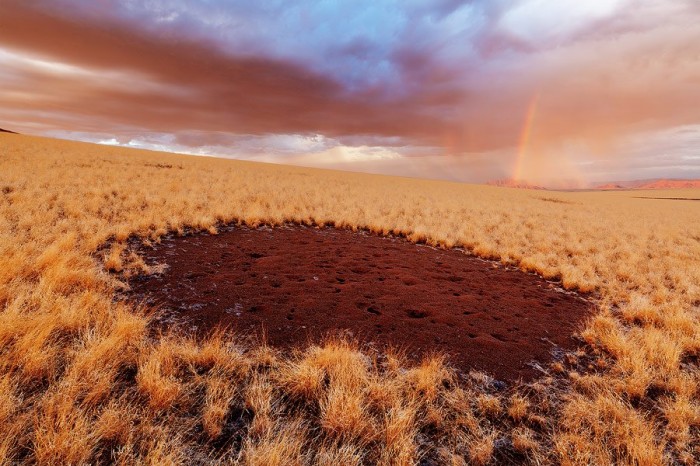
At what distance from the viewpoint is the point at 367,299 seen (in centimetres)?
696

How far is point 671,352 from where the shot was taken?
5.09m

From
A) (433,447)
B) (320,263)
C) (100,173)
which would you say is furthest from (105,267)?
(100,173)

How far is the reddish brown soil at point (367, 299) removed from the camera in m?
5.39

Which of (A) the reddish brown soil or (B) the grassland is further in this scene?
(A) the reddish brown soil

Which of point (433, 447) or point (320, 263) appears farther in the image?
point (320, 263)

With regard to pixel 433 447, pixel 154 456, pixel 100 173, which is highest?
pixel 100 173

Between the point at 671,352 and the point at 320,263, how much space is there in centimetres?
685

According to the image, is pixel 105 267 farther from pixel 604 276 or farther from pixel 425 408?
pixel 604 276

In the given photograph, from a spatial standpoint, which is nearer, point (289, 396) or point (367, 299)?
point (289, 396)

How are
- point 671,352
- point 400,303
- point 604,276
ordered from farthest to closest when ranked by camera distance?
point 604,276 < point 400,303 < point 671,352

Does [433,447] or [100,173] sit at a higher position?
[100,173]

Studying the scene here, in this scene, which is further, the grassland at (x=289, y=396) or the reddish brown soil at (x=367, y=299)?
the reddish brown soil at (x=367, y=299)

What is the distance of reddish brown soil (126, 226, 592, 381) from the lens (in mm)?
5395

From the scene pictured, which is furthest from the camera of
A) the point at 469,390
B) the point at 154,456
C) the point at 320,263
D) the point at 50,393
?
Result: the point at 320,263
